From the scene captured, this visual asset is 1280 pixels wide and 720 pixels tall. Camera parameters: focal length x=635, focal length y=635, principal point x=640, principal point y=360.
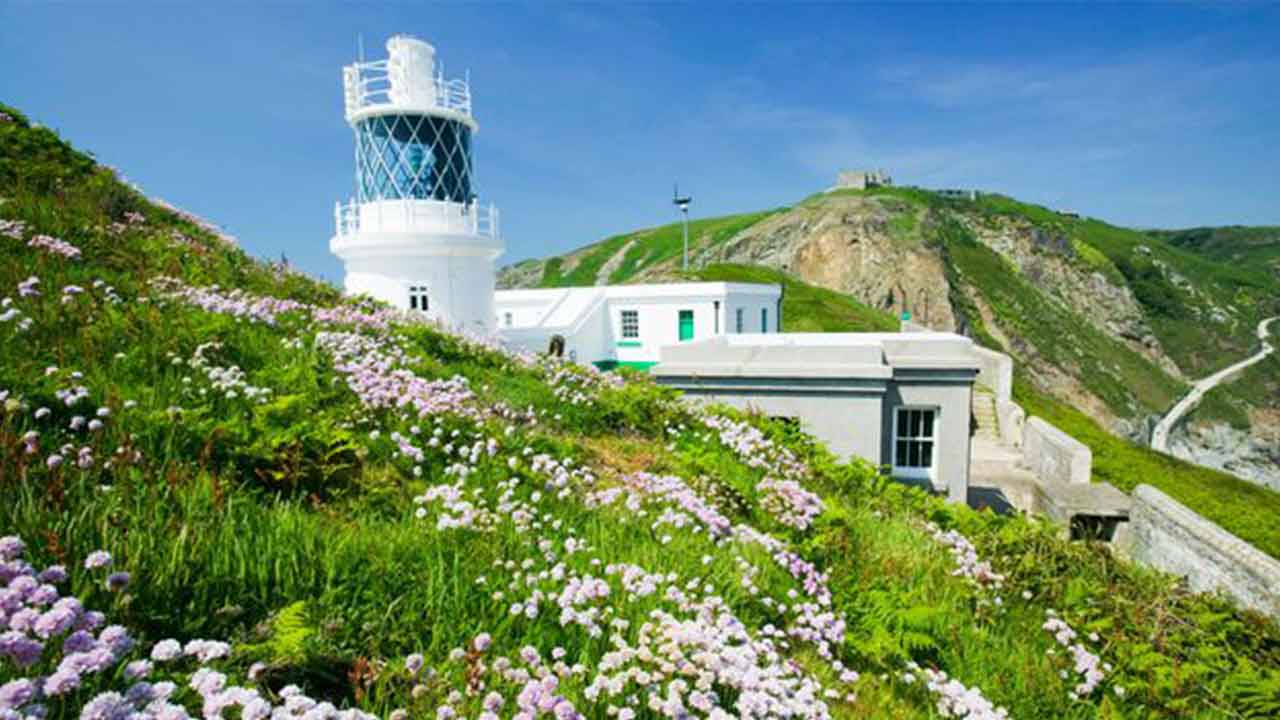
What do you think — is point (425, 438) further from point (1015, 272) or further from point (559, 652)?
point (1015, 272)

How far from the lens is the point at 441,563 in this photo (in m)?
3.58

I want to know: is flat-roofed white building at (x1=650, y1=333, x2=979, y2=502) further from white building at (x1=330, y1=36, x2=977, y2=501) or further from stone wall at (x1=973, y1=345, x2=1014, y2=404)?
stone wall at (x1=973, y1=345, x2=1014, y2=404)

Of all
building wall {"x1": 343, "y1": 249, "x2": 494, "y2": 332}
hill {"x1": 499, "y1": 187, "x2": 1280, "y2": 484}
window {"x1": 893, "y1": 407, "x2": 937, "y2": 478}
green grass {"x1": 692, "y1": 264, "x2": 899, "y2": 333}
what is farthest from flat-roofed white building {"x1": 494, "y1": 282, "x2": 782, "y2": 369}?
window {"x1": 893, "y1": 407, "x2": 937, "y2": 478}

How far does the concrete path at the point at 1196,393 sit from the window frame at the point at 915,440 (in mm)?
65532

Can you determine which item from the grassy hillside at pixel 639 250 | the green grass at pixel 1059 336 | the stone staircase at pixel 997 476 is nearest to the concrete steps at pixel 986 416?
the stone staircase at pixel 997 476

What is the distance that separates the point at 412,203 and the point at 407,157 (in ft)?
6.40

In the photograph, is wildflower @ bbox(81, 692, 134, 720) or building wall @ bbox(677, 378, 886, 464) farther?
building wall @ bbox(677, 378, 886, 464)

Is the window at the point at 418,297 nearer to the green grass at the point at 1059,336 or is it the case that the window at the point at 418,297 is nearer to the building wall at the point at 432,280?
the building wall at the point at 432,280

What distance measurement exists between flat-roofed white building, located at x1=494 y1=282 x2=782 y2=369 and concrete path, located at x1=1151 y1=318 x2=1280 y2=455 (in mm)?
52606

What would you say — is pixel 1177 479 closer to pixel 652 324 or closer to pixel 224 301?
pixel 652 324

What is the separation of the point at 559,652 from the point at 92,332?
5439 millimetres

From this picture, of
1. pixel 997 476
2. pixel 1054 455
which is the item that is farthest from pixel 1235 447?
pixel 997 476

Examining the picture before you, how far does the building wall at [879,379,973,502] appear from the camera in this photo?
45.2 ft

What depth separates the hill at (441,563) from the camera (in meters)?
2.67
